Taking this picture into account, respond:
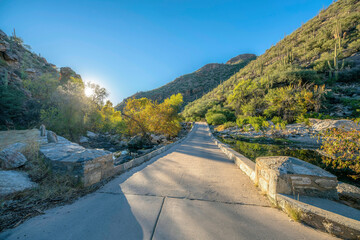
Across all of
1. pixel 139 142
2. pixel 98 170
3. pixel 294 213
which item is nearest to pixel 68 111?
pixel 139 142

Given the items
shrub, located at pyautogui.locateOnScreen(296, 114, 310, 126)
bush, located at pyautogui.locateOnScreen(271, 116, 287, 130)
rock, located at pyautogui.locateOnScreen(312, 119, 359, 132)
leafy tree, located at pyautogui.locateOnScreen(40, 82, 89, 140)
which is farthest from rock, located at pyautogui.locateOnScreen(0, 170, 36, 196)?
shrub, located at pyautogui.locateOnScreen(296, 114, 310, 126)

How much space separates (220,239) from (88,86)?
598 inches

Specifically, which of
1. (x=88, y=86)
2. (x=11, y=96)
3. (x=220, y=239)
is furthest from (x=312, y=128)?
(x=11, y=96)

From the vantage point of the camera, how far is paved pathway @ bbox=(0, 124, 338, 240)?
Result: 1543 millimetres

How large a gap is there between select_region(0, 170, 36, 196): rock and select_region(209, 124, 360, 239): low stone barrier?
14.5 feet

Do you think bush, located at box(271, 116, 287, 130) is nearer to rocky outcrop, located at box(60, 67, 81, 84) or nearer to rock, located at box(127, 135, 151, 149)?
rock, located at box(127, 135, 151, 149)

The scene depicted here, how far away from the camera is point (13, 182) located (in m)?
2.28

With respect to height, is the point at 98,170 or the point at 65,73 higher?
the point at 65,73

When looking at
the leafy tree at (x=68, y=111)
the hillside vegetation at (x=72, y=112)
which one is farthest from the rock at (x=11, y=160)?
the leafy tree at (x=68, y=111)

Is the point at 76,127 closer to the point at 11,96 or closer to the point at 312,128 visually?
the point at 11,96

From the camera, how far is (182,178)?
11.0 feet

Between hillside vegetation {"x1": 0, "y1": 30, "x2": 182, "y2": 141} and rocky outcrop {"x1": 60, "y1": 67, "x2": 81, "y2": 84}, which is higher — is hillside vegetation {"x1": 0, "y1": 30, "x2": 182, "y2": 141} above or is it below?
below

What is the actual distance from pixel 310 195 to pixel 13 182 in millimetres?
5165

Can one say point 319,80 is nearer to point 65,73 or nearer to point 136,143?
point 136,143
